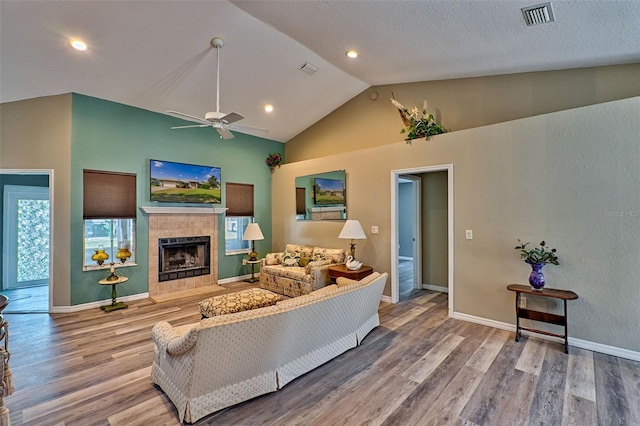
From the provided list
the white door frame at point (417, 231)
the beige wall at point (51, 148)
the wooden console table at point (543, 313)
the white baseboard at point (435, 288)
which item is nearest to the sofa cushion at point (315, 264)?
the white door frame at point (417, 231)

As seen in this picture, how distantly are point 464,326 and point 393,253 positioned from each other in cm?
153

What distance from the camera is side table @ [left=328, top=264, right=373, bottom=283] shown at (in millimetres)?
4777

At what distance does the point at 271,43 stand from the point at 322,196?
9.73ft

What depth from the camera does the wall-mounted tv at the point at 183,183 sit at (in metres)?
5.45

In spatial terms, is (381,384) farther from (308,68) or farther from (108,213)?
(108,213)

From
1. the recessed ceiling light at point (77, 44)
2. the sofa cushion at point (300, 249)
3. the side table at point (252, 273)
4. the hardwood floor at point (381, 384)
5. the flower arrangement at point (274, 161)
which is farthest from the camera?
the flower arrangement at point (274, 161)

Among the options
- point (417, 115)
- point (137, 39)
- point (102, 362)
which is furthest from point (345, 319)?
point (137, 39)

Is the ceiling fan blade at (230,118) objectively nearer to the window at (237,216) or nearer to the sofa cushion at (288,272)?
the sofa cushion at (288,272)

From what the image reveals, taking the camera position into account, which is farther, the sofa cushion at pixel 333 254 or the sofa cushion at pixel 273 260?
the sofa cushion at pixel 273 260

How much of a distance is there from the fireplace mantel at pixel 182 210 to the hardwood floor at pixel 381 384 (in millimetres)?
2178

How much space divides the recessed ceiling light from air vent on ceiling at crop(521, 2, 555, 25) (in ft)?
16.1

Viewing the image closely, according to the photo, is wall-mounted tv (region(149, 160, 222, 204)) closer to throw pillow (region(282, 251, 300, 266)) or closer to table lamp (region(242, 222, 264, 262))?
table lamp (region(242, 222, 264, 262))

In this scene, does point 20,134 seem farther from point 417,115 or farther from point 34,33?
point 417,115

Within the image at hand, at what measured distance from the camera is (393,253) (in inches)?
199
